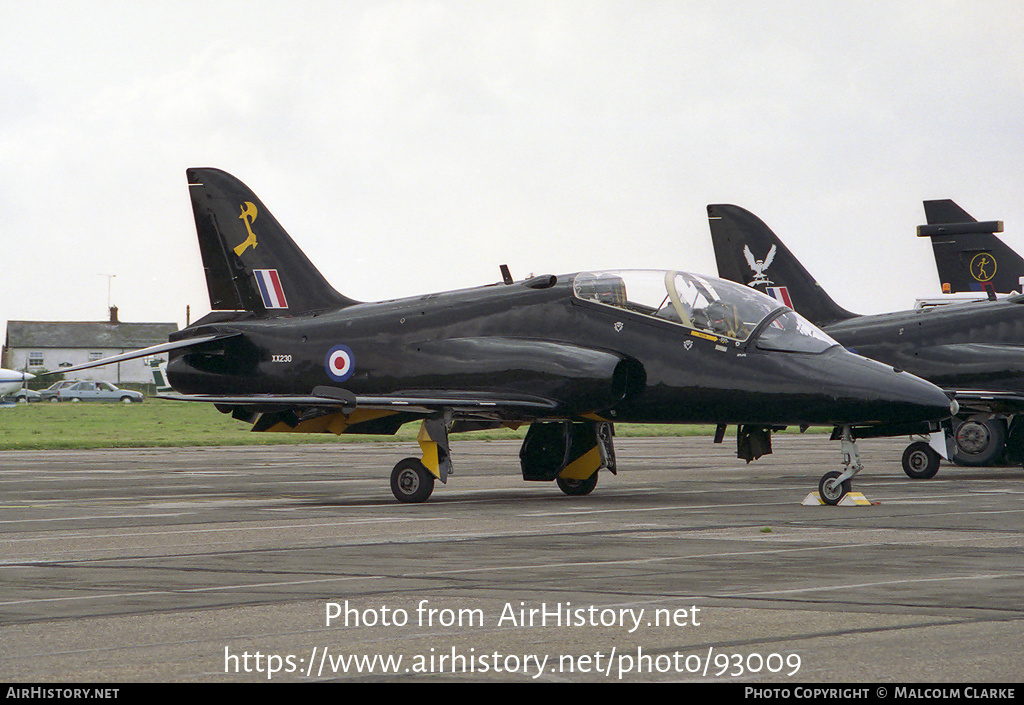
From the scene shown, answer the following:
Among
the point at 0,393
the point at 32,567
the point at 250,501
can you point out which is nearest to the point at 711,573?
the point at 32,567

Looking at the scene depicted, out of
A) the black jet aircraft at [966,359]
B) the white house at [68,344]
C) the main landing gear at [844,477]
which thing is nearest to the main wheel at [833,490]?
the main landing gear at [844,477]

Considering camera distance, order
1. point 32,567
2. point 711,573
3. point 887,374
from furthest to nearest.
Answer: point 887,374
point 32,567
point 711,573

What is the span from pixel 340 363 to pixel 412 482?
242cm

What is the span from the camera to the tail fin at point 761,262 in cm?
2762

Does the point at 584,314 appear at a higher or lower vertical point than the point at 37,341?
lower

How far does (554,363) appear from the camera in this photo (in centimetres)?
1725

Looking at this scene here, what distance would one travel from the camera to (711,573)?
980cm

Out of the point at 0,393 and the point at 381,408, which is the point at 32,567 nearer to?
the point at 381,408

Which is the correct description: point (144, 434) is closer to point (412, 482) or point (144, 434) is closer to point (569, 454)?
point (569, 454)

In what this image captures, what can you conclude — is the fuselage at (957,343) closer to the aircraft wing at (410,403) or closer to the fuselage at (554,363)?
the fuselage at (554,363)

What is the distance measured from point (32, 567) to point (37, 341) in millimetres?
125986

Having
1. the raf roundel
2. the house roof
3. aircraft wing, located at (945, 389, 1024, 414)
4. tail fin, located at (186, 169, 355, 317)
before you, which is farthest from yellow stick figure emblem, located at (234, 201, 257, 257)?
the house roof

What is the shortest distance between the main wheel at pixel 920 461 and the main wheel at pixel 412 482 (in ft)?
31.2

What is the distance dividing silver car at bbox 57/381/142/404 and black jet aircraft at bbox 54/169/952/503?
264ft
